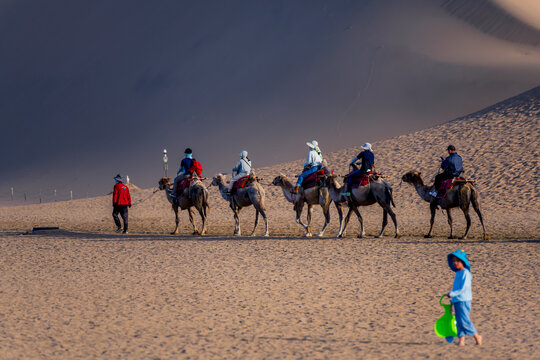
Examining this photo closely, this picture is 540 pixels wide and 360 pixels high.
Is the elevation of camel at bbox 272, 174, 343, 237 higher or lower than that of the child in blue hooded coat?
higher

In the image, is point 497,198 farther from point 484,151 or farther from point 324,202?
point 324,202

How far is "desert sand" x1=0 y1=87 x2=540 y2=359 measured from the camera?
6898mm

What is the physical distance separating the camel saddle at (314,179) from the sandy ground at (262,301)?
6.94 ft

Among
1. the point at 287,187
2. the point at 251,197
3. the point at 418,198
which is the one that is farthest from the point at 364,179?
the point at 418,198

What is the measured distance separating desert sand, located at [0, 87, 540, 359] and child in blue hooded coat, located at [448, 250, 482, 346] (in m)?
0.22

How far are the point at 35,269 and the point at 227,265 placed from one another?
3.94 meters

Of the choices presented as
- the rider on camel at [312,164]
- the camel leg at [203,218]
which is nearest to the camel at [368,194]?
the rider on camel at [312,164]

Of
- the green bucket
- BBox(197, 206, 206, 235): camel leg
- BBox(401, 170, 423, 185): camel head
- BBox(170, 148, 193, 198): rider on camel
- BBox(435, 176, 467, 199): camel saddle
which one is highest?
BBox(170, 148, 193, 198): rider on camel

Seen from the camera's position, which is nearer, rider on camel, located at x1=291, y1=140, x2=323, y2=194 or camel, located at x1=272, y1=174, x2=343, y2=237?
camel, located at x1=272, y1=174, x2=343, y2=237

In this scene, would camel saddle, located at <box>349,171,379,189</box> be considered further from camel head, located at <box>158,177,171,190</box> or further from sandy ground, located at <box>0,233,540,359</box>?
camel head, located at <box>158,177,171,190</box>

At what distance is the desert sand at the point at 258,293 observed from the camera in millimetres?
6898

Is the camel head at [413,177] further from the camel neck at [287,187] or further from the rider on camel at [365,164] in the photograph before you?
the camel neck at [287,187]

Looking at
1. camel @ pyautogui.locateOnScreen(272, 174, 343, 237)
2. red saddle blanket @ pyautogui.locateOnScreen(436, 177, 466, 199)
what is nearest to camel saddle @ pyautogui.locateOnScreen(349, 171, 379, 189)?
camel @ pyautogui.locateOnScreen(272, 174, 343, 237)

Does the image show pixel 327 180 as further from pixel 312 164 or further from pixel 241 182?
pixel 241 182
